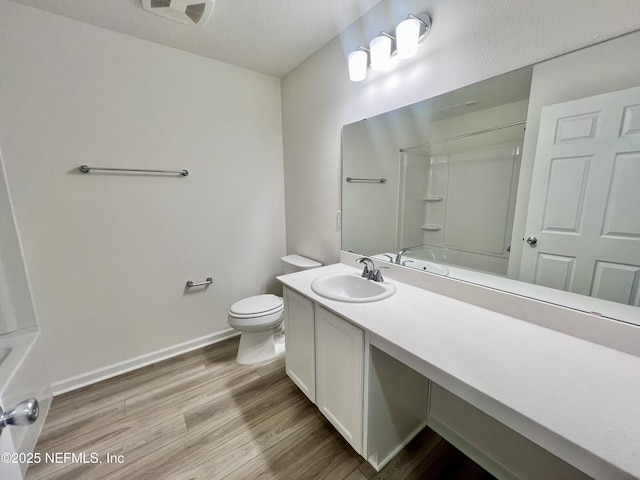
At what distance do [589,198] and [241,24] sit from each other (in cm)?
201

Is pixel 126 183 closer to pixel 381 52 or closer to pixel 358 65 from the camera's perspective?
pixel 358 65

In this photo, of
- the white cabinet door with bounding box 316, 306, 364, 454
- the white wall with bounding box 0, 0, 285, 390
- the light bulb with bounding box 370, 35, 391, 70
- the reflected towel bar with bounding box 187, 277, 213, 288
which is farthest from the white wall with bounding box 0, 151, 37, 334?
the light bulb with bounding box 370, 35, 391, 70

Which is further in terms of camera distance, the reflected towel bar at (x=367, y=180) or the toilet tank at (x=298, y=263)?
the toilet tank at (x=298, y=263)

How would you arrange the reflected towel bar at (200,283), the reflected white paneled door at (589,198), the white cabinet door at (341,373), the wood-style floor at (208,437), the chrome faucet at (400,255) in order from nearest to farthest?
the reflected white paneled door at (589,198), the white cabinet door at (341,373), the wood-style floor at (208,437), the chrome faucet at (400,255), the reflected towel bar at (200,283)

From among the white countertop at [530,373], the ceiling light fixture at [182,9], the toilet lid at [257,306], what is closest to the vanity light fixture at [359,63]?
the ceiling light fixture at [182,9]

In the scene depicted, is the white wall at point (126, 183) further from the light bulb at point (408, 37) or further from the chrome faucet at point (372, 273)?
the light bulb at point (408, 37)

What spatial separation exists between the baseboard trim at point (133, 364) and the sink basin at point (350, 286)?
1.33m

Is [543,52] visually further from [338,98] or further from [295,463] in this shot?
[295,463]

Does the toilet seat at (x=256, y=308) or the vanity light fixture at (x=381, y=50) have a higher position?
the vanity light fixture at (x=381, y=50)

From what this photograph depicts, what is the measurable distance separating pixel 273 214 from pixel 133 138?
1203mm

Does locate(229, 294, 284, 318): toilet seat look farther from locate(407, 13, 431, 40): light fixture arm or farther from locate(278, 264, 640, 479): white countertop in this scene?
locate(407, 13, 431, 40): light fixture arm

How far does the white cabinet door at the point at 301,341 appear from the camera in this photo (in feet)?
4.56

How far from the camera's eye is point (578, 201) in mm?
909

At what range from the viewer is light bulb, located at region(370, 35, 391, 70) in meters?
1.34
